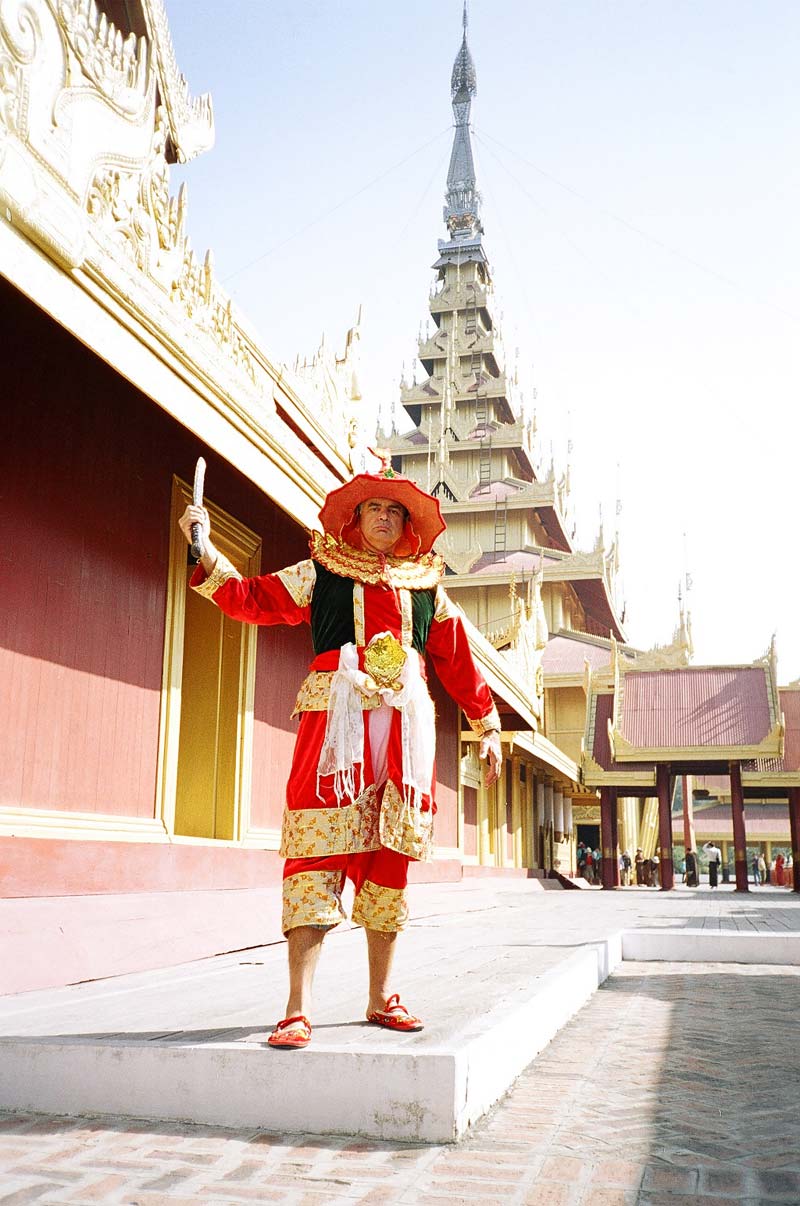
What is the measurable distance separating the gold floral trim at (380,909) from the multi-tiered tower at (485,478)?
2782cm

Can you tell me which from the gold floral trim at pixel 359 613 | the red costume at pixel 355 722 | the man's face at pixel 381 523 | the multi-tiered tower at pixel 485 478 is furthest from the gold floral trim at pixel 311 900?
the multi-tiered tower at pixel 485 478

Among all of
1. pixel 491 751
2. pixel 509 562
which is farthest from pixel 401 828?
pixel 509 562

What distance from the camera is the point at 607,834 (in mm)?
22422

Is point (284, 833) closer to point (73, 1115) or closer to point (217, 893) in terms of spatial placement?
point (73, 1115)

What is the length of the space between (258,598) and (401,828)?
0.92 metres

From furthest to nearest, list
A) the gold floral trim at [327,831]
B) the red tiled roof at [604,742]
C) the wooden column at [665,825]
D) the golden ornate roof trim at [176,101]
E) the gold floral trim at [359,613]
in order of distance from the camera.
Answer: the red tiled roof at [604,742]
the wooden column at [665,825]
the golden ornate roof trim at [176,101]
the gold floral trim at [359,613]
the gold floral trim at [327,831]

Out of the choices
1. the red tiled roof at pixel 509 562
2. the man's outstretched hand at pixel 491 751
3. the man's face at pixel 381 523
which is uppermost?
the red tiled roof at pixel 509 562

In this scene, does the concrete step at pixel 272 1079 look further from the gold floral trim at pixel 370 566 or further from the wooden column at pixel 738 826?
the wooden column at pixel 738 826

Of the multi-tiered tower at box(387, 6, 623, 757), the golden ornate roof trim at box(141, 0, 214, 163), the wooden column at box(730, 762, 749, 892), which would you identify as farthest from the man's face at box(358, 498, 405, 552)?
the multi-tiered tower at box(387, 6, 623, 757)

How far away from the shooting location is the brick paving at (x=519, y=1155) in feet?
7.32

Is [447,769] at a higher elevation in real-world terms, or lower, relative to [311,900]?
higher

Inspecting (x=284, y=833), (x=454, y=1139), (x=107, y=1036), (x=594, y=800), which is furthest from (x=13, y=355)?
(x=594, y=800)

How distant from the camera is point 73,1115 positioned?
9.36 ft

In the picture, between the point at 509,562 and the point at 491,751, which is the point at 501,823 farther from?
the point at 491,751
